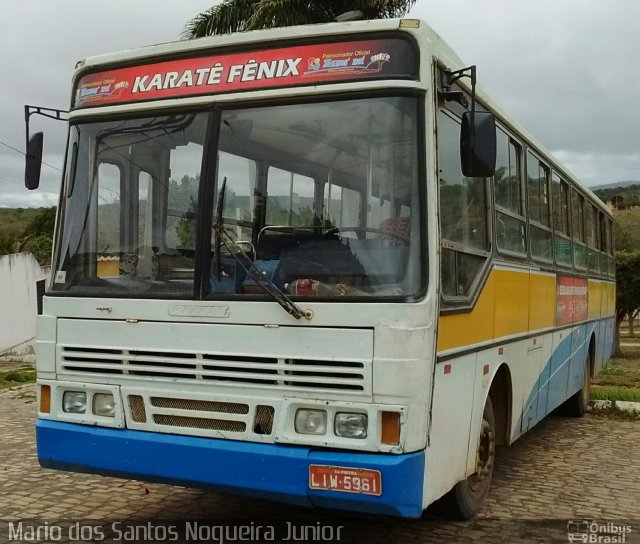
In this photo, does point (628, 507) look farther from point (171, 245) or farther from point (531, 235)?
point (171, 245)

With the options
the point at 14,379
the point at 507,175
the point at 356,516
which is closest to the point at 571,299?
the point at 507,175

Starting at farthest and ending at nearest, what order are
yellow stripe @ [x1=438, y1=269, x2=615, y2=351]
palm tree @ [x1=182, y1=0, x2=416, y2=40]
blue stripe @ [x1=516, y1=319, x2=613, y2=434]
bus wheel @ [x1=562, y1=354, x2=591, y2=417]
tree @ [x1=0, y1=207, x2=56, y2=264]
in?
1. tree @ [x1=0, y1=207, x2=56, y2=264]
2. palm tree @ [x1=182, y1=0, x2=416, y2=40]
3. bus wheel @ [x1=562, y1=354, x2=591, y2=417]
4. blue stripe @ [x1=516, y1=319, x2=613, y2=434]
5. yellow stripe @ [x1=438, y1=269, x2=615, y2=351]

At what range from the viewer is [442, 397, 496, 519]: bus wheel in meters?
5.36

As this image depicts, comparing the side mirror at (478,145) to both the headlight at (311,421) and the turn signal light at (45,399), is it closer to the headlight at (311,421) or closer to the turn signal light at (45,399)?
the headlight at (311,421)

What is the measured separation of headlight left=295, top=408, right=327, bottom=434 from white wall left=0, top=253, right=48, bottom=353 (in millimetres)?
18815

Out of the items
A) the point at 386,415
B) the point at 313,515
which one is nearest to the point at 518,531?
the point at 313,515

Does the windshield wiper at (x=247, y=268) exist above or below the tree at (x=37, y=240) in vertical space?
below

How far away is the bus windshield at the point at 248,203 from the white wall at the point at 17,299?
17643 millimetres

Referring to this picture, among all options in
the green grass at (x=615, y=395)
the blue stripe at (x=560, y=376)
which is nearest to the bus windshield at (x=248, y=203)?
the blue stripe at (x=560, y=376)

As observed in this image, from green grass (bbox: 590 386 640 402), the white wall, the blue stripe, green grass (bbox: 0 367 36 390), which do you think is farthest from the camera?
the white wall

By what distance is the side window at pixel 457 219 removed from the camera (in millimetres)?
4664

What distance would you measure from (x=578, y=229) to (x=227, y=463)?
647 cm

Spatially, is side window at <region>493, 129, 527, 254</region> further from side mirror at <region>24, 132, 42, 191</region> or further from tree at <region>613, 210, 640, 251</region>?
tree at <region>613, 210, 640, 251</region>

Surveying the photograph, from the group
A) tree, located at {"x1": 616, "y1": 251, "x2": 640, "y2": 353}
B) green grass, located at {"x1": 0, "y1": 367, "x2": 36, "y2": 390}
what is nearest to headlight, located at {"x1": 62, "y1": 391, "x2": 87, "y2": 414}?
green grass, located at {"x1": 0, "y1": 367, "x2": 36, "y2": 390}
